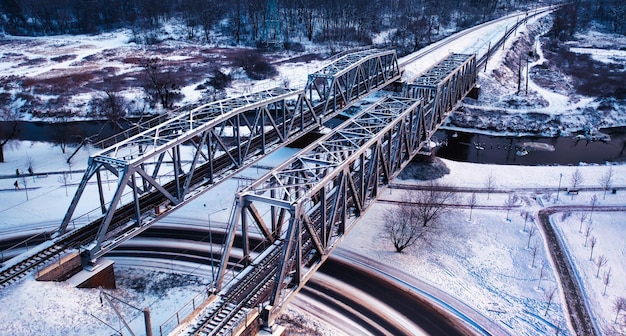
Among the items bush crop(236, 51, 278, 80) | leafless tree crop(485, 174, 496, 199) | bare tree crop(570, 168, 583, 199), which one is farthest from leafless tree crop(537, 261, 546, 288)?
bush crop(236, 51, 278, 80)

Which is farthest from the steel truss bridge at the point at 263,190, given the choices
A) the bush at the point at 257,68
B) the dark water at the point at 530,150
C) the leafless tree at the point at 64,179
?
the bush at the point at 257,68

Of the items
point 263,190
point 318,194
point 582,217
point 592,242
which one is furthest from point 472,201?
point 263,190

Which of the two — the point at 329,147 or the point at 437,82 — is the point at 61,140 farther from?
the point at 437,82

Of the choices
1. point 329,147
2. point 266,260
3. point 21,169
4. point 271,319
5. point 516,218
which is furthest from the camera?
point 21,169

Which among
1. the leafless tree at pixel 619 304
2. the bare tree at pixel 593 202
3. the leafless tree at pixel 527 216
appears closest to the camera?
the leafless tree at pixel 619 304

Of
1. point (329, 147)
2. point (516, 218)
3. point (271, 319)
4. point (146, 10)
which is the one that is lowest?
point (516, 218)

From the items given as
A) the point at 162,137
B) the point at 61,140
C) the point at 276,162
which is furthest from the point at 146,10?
the point at 162,137

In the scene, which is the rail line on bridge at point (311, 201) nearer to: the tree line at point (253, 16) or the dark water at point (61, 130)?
the dark water at point (61, 130)
